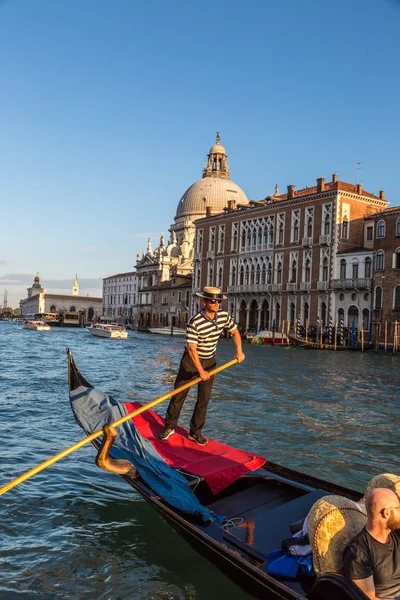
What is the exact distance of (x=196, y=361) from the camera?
4605mm

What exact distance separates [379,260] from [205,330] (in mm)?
24627

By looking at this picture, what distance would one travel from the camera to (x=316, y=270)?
32469 mm

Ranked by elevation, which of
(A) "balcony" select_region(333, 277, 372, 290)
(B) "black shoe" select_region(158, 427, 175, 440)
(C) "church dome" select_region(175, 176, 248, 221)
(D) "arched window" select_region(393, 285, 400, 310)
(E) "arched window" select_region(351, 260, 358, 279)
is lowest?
(B) "black shoe" select_region(158, 427, 175, 440)

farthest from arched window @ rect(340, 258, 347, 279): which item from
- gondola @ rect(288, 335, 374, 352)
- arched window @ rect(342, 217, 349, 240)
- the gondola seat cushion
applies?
the gondola seat cushion

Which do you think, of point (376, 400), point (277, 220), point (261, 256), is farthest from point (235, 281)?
point (376, 400)

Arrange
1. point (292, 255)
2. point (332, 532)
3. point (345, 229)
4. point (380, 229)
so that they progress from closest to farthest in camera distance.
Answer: point (332, 532), point (380, 229), point (345, 229), point (292, 255)

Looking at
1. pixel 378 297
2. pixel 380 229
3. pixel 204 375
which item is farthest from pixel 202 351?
pixel 380 229

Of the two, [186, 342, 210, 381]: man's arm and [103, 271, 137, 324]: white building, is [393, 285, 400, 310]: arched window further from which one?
[103, 271, 137, 324]: white building

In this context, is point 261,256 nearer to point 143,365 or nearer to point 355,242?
point 355,242

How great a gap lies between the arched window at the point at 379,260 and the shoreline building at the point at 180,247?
2860 cm

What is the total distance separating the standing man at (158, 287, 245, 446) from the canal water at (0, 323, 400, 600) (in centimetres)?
75

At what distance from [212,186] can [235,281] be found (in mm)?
23933

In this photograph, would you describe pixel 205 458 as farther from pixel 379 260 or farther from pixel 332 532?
pixel 379 260

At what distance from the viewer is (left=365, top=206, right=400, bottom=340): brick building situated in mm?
26609
